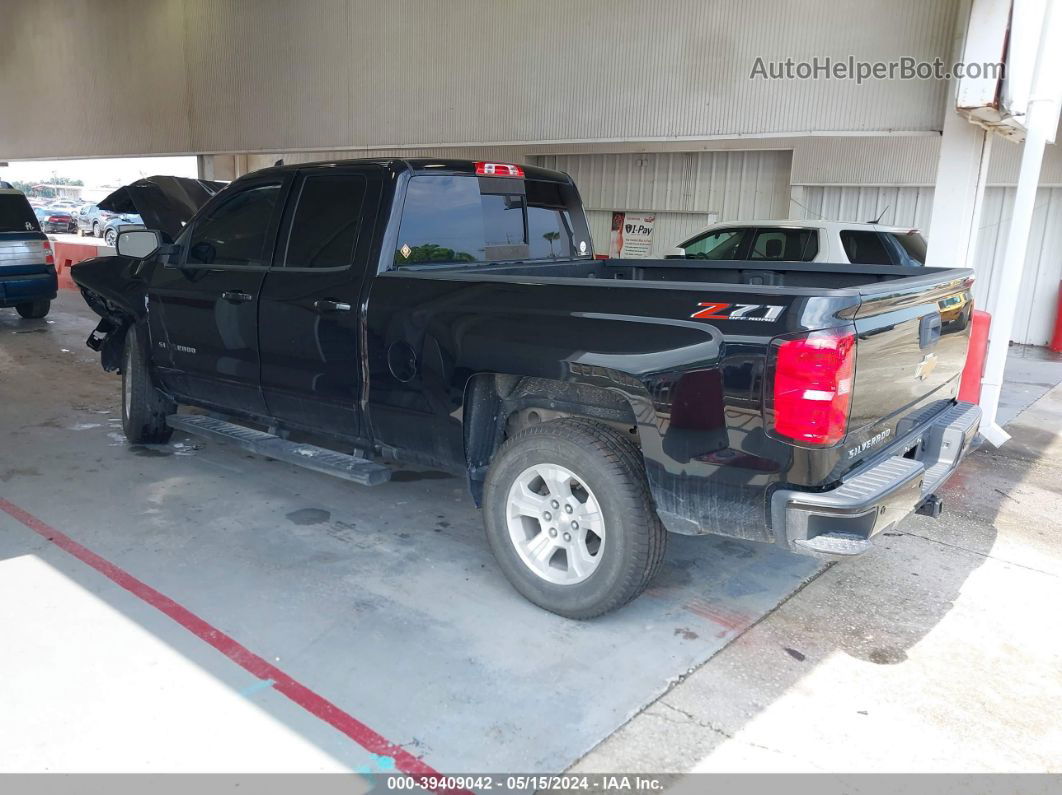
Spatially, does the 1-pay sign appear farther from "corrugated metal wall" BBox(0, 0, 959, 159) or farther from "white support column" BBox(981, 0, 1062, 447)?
"white support column" BBox(981, 0, 1062, 447)

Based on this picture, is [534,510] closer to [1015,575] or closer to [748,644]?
[748,644]

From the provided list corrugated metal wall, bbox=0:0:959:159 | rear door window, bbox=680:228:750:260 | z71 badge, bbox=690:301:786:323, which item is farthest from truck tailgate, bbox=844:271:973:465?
rear door window, bbox=680:228:750:260

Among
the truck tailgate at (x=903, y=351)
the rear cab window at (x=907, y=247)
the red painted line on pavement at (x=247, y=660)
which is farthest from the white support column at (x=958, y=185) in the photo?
the red painted line on pavement at (x=247, y=660)

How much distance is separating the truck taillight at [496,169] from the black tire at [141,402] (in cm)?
279

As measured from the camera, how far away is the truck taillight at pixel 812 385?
2766 millimetres

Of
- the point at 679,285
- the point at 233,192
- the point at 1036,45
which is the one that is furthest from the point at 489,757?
the point at 1036,45

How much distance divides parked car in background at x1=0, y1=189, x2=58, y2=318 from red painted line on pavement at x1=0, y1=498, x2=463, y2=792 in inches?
309

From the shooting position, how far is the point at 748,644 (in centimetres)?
344

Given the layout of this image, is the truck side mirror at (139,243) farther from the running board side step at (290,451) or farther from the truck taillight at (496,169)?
the truck taillight at (496,169)

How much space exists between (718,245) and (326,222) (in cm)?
621

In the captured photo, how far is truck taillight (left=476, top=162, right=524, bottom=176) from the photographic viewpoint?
4.42 meters

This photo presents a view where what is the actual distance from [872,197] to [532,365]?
34.8 feet

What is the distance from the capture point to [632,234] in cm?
1401

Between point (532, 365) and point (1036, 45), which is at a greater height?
point (1036, 45)
